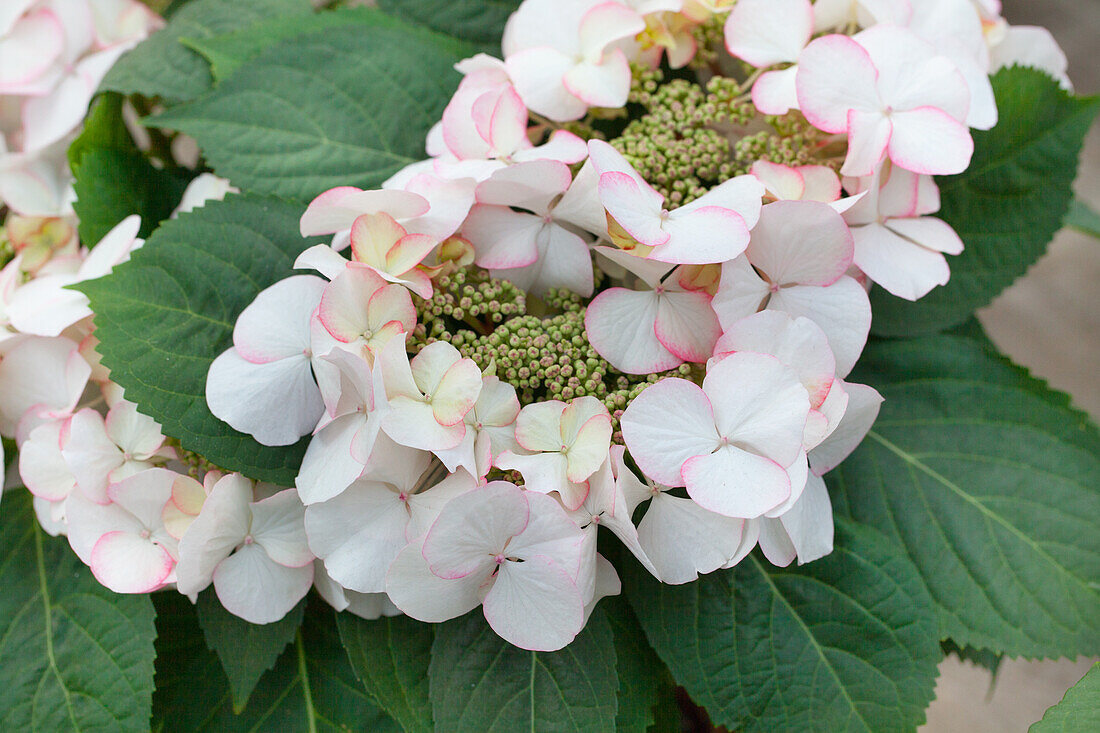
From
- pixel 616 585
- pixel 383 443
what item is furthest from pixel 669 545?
pixel 383 443

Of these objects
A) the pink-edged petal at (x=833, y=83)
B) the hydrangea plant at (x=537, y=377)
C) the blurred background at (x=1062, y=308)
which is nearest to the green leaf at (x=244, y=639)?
the hydrangea plant at (x=537, y=377)

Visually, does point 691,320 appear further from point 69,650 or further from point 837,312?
point 69,650

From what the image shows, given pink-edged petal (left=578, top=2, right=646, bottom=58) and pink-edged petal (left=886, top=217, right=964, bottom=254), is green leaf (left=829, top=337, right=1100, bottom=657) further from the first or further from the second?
pink-edged petal (left=578, top=2, right=646, bottom=58)

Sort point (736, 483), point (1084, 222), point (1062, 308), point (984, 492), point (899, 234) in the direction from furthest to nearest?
point (1062, 308)
point (1084, 222)
point (984, 492)
point (899, 234)
point (736, 483)

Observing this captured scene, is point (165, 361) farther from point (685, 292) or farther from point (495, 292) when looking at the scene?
point (685, 292)

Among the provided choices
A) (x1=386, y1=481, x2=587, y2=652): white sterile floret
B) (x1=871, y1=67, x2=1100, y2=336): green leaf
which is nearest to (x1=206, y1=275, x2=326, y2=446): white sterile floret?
(x1=386, y1=481, x2=587, y2=652): white sterile floret

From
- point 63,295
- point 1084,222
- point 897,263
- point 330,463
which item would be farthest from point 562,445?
point 1084,222
